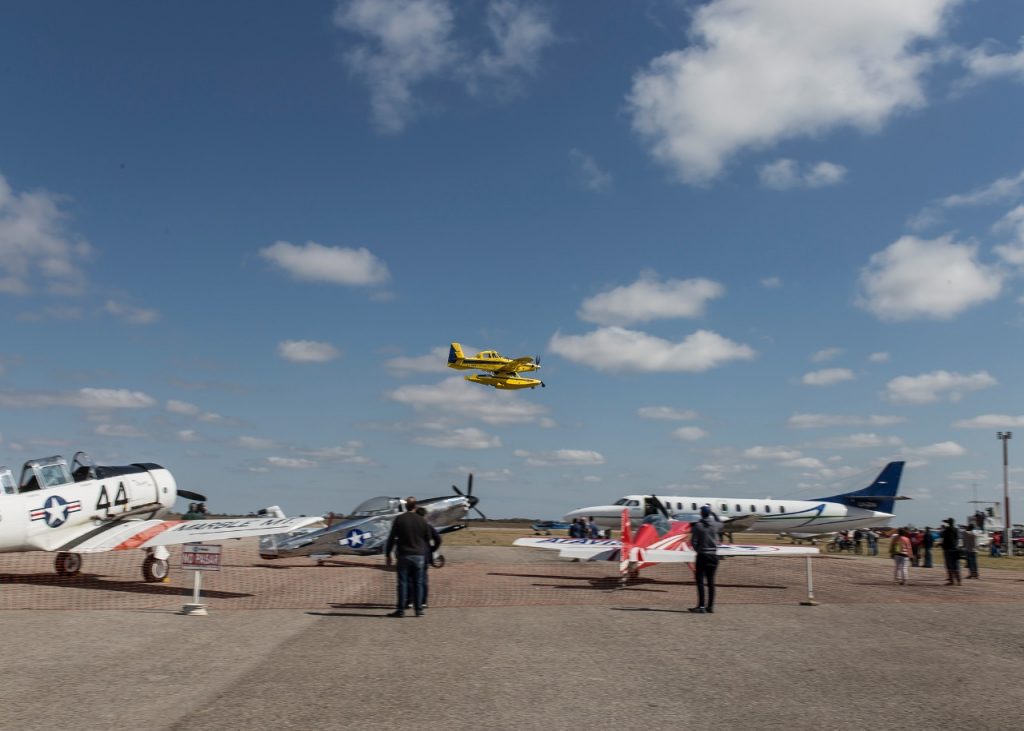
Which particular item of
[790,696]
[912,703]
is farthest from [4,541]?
[912,703]

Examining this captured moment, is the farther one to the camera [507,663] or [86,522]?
[86,522]

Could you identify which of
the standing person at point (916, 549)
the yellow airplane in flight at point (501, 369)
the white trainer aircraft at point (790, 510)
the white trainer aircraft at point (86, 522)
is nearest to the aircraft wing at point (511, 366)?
the yellow airplane in flight at point (501, 369)

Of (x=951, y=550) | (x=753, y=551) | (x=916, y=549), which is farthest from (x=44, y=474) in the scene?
(x=916, y=549)

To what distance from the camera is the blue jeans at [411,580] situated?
38.2 feet

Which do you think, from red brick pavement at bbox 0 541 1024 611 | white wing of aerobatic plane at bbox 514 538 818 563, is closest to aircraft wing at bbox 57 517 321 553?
red brick pavement at bbox 0 541 1024 611

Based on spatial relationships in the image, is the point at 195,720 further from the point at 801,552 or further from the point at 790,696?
the point at 801,552

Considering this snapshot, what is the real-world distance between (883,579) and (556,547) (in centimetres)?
928

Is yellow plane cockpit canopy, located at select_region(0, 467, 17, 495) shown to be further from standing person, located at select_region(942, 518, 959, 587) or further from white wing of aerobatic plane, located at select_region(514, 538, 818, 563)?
standing person, located at select_region(942, 518, 959, 587)

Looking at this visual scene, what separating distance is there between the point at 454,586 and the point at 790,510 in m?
34.5

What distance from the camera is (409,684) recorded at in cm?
700

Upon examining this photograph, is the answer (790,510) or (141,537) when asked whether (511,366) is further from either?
(141,537)

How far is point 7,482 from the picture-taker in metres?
14.9

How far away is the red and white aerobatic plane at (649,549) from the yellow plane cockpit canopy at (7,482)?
11262 millimetres

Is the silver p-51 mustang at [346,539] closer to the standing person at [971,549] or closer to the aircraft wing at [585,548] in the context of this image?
the aircraft wing at [585,548]
